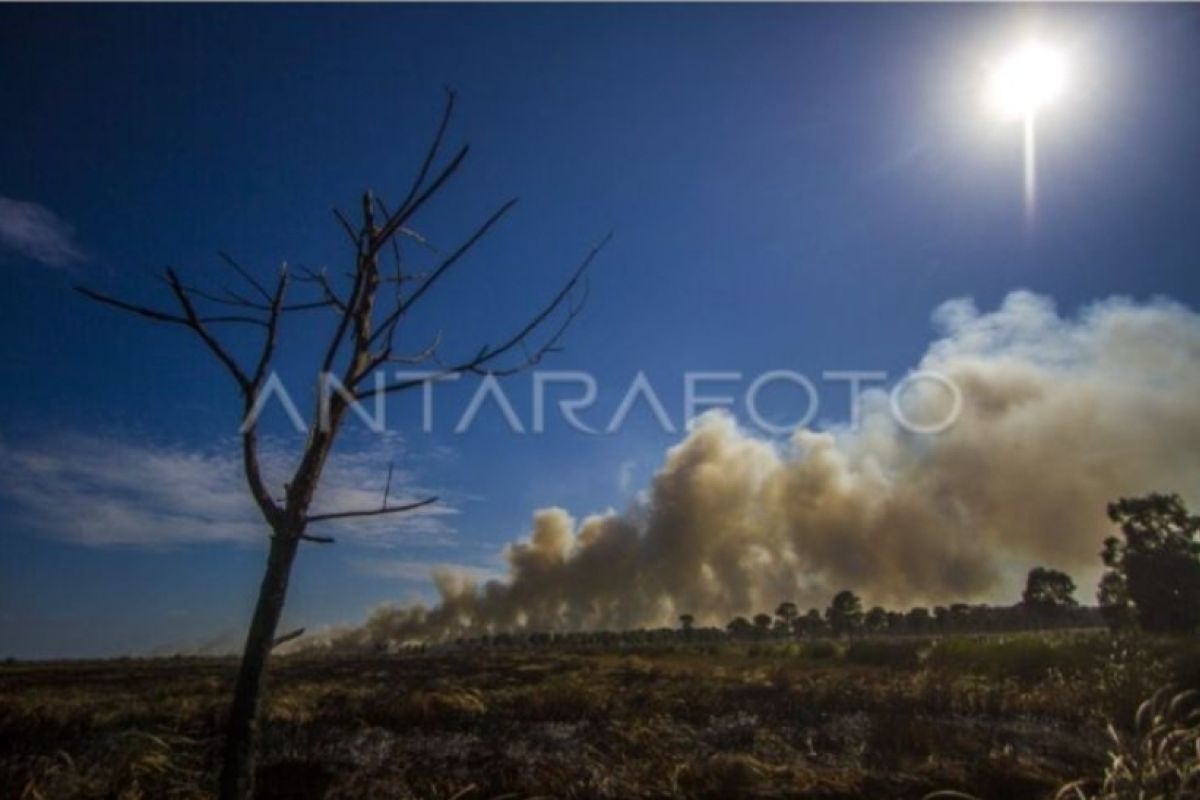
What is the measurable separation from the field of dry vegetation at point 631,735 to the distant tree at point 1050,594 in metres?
83.1

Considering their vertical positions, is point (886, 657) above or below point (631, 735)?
below

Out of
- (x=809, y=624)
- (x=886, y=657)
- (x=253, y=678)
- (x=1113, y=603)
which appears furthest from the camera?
(x=809, y=624)

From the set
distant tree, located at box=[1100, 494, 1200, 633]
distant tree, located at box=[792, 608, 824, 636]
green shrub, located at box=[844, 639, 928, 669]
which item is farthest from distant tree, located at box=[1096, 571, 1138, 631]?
distant tree, located at box=[792, 608, 824, 636]

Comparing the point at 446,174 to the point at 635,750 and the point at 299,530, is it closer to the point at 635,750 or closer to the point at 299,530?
the point at 299,530

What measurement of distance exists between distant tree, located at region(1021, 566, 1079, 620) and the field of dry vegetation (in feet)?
273

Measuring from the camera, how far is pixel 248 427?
2934 millimetres

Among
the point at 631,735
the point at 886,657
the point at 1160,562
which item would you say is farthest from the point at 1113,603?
the point at 631,735

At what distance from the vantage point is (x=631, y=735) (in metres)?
13.7

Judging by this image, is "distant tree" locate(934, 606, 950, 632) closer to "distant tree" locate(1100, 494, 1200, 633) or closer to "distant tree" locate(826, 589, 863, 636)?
"distant tree" locate(826, 589, 863, 636)

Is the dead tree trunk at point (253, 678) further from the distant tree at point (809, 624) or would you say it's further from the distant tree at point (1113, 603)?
the distant tree at point (809, 624)

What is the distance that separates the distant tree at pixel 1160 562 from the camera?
42.1 m

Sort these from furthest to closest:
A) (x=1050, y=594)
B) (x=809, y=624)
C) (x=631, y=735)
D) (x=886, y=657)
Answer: (x=809, y=624)
(x=1050, y=594)
(x=886, y=657)
(x=631, y=735)

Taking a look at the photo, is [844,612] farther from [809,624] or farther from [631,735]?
[631,735]

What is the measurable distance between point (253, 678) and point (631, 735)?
497 inches
